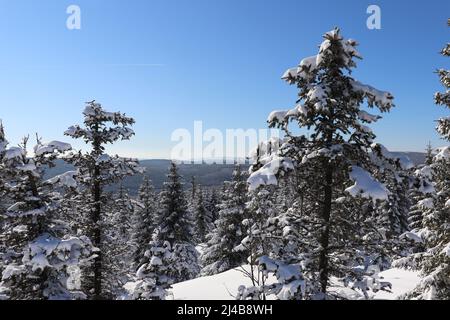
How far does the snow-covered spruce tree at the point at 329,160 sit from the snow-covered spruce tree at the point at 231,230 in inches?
895

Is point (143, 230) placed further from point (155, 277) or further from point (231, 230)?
point (155, 277)

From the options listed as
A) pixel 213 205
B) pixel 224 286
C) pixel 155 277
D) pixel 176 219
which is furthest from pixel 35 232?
pixel 213 205

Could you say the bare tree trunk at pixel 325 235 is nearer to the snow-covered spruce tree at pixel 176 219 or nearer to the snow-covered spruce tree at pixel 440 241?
the snow-covered spruce tree at pixel 440 241

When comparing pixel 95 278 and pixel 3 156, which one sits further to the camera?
pixel 95 278

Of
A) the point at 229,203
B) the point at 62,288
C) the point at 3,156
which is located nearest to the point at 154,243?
the point at 62,288

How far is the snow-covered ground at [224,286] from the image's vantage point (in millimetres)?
20703

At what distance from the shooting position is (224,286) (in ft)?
75.7

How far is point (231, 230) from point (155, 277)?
804 inches

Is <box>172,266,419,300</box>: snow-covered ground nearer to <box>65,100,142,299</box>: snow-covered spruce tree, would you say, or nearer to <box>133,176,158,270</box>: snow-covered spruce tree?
<box>65,100,142,299</box>: snow-covered spruce tree

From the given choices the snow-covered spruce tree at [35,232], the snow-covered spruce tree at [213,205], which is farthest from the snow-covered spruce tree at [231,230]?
the snow-covered spruce tree at [213,205]

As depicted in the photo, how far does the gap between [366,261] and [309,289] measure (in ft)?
5.85

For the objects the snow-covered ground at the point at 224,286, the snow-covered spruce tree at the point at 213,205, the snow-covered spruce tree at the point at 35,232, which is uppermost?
the snow-covered spruce tree at the point at 35,232

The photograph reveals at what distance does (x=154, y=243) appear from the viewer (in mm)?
13039
